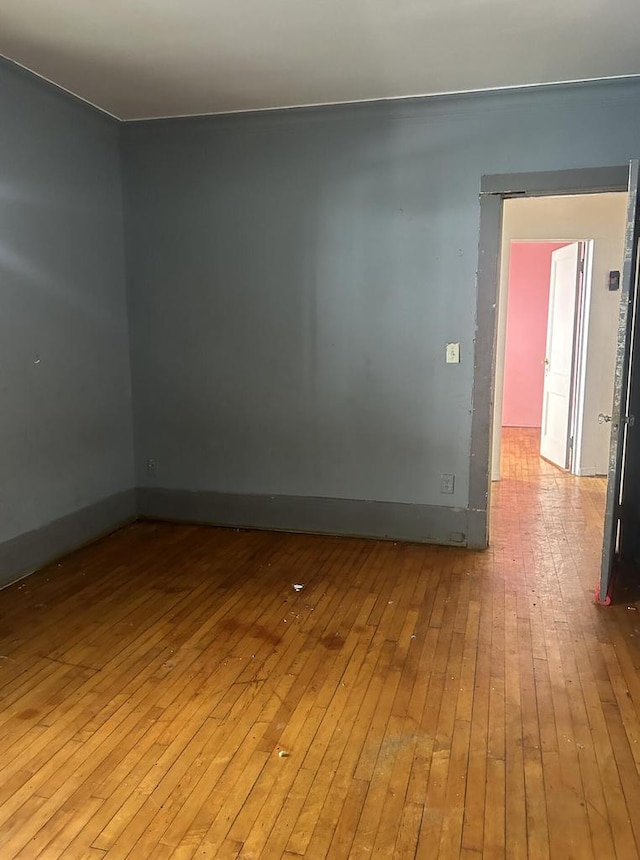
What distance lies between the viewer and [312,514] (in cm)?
432

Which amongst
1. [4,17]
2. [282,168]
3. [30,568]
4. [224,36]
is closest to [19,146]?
[4,17]

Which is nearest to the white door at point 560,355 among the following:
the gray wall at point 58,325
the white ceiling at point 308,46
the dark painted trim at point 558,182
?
the dark painted trim at point 558,182

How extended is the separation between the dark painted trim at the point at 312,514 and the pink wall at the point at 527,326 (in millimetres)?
4483

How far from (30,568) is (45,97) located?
8.69ft

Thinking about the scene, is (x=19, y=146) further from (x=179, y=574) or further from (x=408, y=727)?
(x=408, y=727)

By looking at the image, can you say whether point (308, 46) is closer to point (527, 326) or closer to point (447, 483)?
point (447, 483)

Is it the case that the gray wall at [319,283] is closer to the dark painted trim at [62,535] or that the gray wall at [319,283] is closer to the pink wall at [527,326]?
the dark painted trim at [62,535]

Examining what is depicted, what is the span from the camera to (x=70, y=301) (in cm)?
389

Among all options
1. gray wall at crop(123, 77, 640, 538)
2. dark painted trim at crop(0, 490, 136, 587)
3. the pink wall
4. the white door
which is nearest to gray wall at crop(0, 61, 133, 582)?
dark painted trim at crop(0, 490, 136, 587)

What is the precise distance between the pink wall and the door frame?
14.3ft

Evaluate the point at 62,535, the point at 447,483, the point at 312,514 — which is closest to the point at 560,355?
the point at 447,483

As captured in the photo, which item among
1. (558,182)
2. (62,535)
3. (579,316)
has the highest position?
(558,182)

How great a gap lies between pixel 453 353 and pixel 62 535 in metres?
2.65

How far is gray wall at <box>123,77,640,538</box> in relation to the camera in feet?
12.5
